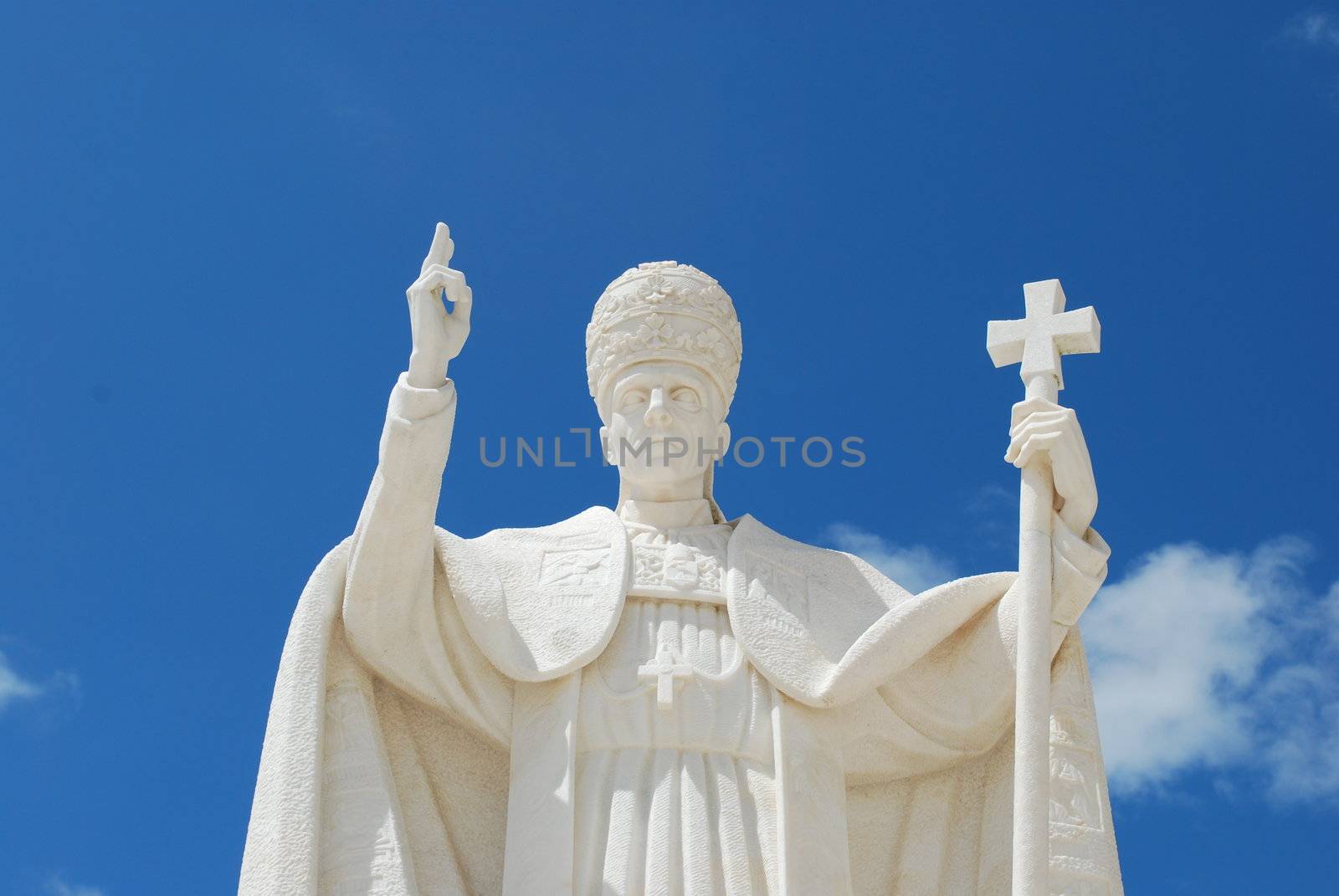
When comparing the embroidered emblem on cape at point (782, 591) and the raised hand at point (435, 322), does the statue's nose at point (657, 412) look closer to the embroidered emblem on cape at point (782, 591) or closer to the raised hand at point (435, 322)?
the embroidered emblem on cape at point (782, 591)

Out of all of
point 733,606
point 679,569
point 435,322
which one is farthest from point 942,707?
point 435,322

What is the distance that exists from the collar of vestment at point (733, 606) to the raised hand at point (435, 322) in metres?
0.93

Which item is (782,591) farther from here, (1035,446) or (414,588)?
(414,588)

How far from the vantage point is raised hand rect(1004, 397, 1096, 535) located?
10266mm

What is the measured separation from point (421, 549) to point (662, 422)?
141 cm

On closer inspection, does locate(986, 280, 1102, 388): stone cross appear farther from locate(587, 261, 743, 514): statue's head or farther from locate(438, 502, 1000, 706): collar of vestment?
locate(587, 261, 743, 514): statue's head

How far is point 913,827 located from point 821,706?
2.86 feet

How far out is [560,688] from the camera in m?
10.6

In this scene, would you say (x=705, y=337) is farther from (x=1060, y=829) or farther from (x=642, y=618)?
(x=1060, y=829)

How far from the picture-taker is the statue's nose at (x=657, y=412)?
11320 millimetres

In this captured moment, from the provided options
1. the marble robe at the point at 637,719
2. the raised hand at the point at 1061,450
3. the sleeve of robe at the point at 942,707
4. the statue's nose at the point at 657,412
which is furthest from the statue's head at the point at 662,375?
the raised hand at the point at 1061,450

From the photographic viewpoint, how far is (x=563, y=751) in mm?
10430

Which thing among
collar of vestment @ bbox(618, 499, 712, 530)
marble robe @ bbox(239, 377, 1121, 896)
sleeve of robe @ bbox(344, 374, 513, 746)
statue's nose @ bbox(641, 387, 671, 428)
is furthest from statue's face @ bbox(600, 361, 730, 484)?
sleeve of robe @ bbox(344, 374, 513, 746)

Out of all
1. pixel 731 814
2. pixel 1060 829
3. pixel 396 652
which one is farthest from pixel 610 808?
pixel 1060 829
